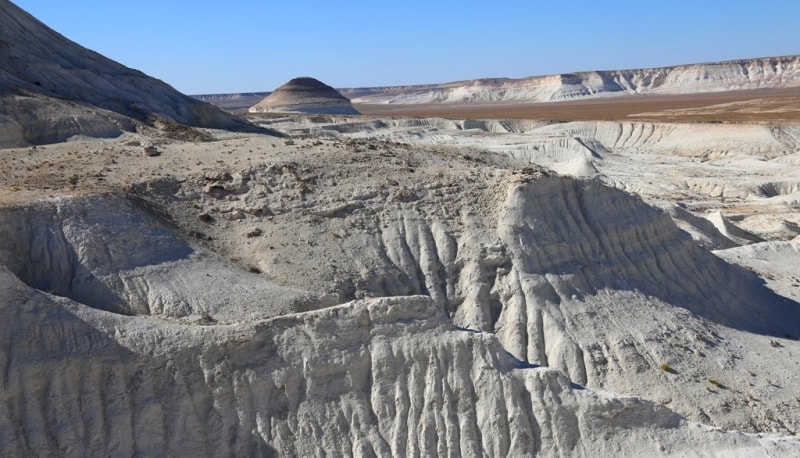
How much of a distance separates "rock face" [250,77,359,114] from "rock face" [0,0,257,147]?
70451mm

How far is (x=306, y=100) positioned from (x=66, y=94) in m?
87.9

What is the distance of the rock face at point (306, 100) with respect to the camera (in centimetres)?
10800

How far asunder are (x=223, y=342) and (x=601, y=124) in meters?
66.2

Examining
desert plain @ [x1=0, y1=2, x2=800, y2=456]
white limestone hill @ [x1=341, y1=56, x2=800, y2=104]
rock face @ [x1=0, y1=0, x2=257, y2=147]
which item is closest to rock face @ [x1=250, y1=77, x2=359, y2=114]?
rock face @ [x1=0, y1=0, x2=257, y2=147]

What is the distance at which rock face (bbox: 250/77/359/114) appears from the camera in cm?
10800

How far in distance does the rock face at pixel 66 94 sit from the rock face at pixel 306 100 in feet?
231

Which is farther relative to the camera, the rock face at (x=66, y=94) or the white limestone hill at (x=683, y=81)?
the white limestone hill at (x=683, y=81)

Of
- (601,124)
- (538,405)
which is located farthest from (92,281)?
(601,124)

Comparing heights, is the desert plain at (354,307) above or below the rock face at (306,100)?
above

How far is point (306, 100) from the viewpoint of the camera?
115 m

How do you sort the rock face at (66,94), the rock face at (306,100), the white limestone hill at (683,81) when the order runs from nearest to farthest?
the rock face at (66,94), the rock face at (306,100), the white limestone hill at (683,81)

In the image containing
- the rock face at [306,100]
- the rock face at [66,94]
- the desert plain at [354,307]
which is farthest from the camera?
the rock face at [306,100]

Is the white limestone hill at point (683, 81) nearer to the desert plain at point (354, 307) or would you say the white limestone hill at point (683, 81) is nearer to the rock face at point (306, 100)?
the rock face at point (306, 100)

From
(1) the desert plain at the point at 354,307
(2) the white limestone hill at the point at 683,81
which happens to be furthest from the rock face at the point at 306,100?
(2) the white limestone hill at the point at 683,81
